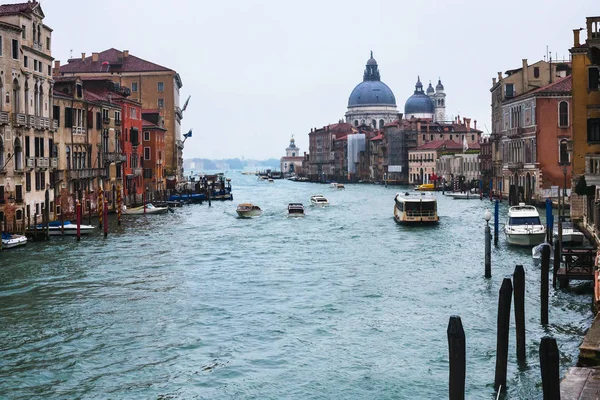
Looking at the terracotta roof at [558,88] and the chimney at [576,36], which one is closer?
the chimney at [576,36]

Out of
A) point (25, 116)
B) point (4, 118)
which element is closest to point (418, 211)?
point (25, 116)

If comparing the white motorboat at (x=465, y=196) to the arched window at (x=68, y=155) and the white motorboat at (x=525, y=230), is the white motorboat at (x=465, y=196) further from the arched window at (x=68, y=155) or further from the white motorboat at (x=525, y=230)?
the white motorboat at (x=525, y=230)

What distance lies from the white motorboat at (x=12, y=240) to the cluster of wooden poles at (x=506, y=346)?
20.6 metres

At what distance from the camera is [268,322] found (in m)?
20.2

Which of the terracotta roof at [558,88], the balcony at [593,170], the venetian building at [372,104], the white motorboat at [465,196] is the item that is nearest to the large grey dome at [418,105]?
the venetian building at [372,104]

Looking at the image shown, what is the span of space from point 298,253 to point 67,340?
16721 mm

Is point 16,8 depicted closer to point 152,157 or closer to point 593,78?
point 593,78

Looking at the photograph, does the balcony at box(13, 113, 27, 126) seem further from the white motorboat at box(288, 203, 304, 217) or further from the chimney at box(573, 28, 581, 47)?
the chimney at box(573, 28, 581, 47)

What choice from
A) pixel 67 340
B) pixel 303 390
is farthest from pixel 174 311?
pixel 303 390

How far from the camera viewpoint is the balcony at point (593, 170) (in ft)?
92.6

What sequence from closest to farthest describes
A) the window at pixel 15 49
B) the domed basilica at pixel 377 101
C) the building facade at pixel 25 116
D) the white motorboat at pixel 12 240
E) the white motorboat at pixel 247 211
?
1. the white motorboat at pixel 12 240
2. the building facade at pixel 25 116
3. the window at pixel 15 49
4. the white motorboat at pixel 247 211
5. the domed basilica at pixel 377 101

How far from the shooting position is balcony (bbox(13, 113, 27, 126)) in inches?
1452

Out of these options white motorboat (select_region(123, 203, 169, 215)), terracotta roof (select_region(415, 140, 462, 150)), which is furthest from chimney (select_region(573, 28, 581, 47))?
terracotta roof (select_region(415, 140, 462, 150))

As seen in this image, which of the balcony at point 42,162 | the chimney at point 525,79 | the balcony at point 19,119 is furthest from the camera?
the chimney at point 525,79
